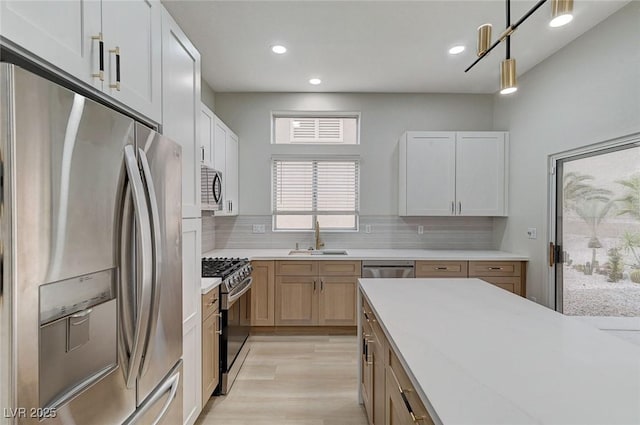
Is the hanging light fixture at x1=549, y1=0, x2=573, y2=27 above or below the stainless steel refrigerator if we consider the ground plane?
above

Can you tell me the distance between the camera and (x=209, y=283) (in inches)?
88.0

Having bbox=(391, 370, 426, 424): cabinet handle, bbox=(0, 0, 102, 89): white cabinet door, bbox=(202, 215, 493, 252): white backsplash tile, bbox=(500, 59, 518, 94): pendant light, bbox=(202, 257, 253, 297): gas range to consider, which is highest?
bbox=(500, 59, 518, 94): pendant light

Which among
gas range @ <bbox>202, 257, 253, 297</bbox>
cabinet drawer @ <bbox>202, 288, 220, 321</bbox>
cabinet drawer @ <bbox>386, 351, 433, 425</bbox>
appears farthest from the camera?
gas range @ <bbox>202, 257, 253, 297</bbox>

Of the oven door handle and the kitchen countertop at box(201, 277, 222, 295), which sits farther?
the oven door handle

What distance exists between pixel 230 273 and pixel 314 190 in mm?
1932

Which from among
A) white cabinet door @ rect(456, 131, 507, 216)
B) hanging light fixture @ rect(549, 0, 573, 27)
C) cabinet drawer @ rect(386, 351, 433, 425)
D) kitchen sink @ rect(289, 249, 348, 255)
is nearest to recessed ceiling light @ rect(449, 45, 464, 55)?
white cabinet door @ rect(456, 131, 507, 216)

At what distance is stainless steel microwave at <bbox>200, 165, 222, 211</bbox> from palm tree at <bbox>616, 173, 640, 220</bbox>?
Answer: 10.7 ft

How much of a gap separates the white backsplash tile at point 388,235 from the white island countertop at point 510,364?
2567 mm

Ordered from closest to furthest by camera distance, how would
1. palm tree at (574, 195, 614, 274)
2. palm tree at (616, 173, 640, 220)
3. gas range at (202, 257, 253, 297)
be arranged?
palm tree at (616, 173, 640, 220)
gas range at (202, 257, 253, 297)
palm tree at (574, 195, 614, 274)

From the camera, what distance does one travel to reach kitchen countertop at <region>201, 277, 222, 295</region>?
2.14 metres

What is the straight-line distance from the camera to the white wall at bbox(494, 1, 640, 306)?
2387 millimetres

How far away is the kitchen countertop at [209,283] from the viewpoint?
84.1 inches

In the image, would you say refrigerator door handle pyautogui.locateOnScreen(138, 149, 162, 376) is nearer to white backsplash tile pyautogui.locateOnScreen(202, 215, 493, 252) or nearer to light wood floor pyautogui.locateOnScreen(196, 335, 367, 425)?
light wood floor pyautogui.locateOnScreen(196, 335, 367, 425)

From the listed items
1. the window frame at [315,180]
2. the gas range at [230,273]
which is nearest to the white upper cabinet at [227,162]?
the window frame at [315,180]
